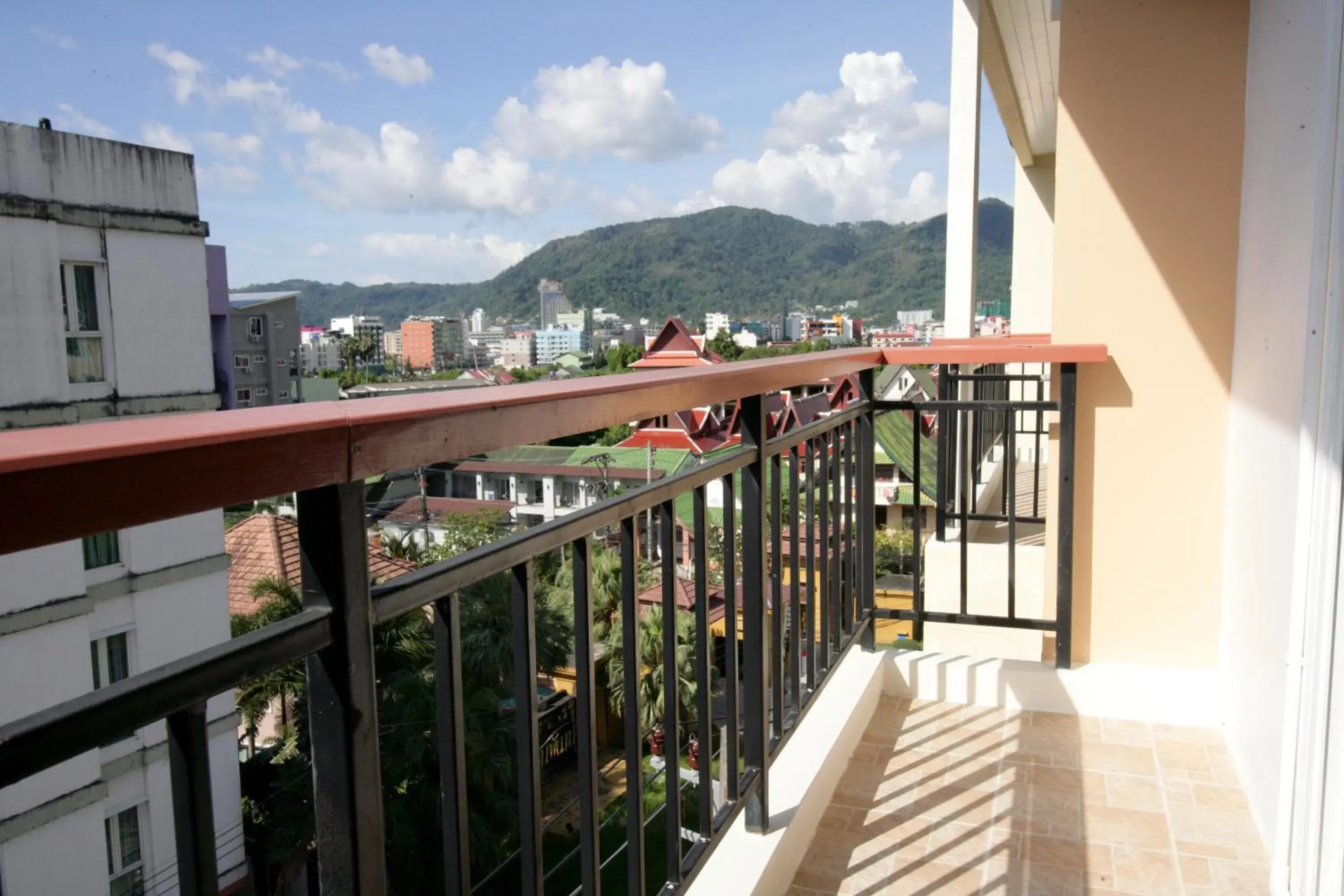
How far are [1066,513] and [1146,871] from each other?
1.15 meters

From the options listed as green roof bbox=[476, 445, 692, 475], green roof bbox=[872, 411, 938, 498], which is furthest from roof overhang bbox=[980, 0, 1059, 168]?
green roof bbox=[476, 445, 692, 475]

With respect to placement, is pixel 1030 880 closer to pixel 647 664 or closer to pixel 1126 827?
pixel 1126 827

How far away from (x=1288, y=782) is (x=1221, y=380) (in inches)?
52.7

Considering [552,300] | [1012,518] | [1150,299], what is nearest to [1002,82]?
[1150,299]

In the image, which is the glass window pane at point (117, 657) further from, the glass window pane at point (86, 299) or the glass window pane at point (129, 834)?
the glass window pane at point (86, 299)

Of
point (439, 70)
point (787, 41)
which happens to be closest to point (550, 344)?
point (439, 70)

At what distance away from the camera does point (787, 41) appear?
212 ft

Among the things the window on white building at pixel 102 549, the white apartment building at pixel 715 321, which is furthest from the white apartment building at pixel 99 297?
the white apartment building at pixel 715 321

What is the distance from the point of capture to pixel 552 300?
283 ft

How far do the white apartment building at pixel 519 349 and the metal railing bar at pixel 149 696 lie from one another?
318ft

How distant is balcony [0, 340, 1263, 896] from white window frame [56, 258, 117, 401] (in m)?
9.32

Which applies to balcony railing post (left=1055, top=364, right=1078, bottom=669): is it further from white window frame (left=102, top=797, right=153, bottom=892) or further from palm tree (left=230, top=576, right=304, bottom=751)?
white window frame (left=102, top=797, right=153, bottom=892)

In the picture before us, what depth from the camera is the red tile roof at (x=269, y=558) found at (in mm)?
714

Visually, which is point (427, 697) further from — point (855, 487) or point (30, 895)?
point (855, 487)
